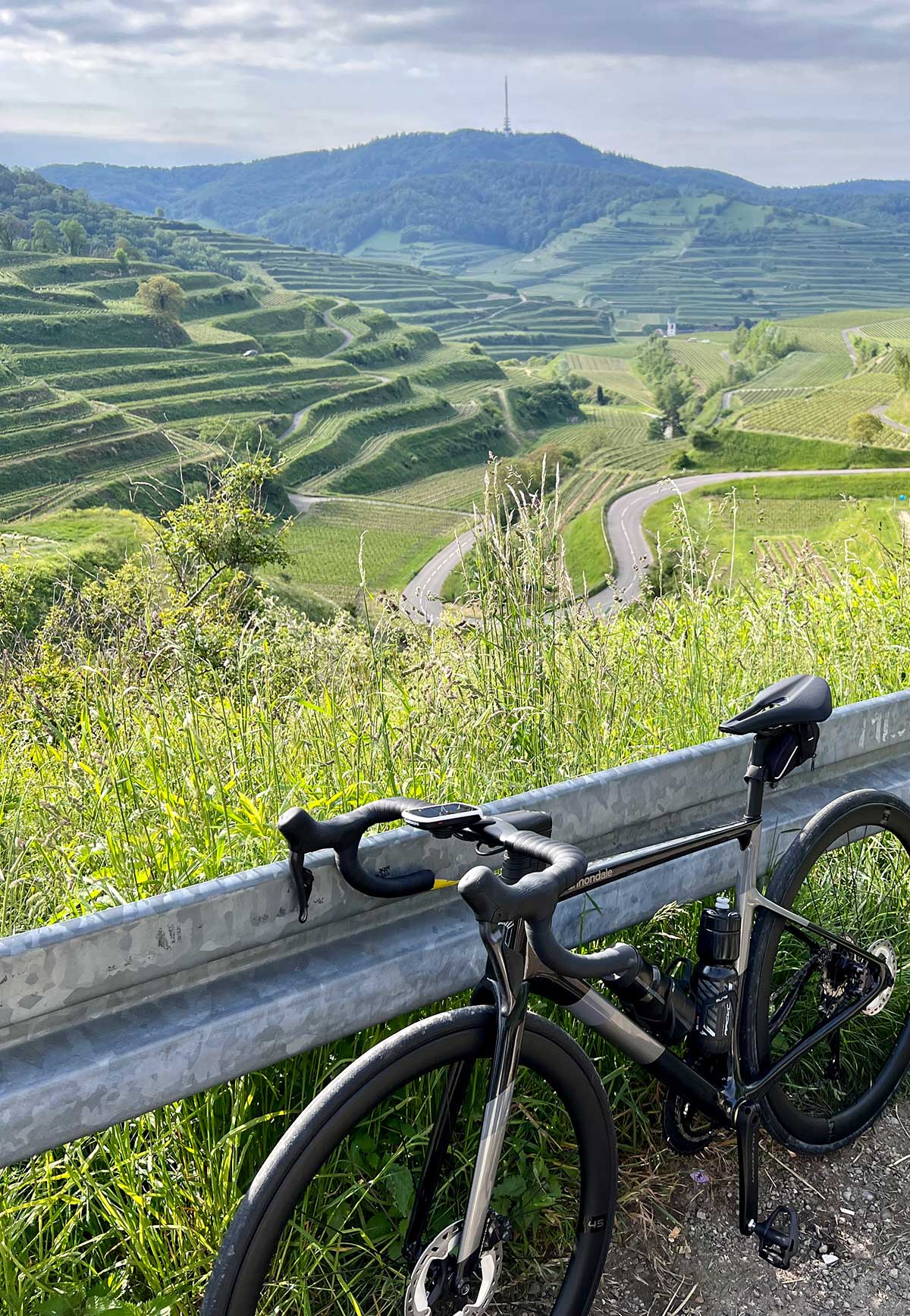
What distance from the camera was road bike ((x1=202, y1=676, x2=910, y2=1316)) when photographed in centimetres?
167

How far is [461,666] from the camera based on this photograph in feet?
11.3

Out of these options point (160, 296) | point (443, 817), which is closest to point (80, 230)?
point (160, 296)

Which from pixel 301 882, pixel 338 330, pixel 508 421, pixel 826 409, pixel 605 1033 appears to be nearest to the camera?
pixel 301 882

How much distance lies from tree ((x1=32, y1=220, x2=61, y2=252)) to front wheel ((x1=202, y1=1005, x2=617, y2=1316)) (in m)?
148

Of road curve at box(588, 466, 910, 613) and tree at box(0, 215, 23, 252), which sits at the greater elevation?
tree at box(0, 215, 23, 252)

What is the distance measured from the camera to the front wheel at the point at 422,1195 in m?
1.59

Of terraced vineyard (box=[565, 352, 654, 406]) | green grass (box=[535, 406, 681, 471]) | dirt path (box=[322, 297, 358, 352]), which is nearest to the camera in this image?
green grass (box=[535, 406, 681, 471])

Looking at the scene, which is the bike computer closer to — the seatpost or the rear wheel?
the seatpost

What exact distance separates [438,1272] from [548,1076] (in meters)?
0.38

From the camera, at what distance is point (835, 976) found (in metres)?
2.63

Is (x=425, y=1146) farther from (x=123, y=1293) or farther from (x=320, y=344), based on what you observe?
(x=320, y=344)

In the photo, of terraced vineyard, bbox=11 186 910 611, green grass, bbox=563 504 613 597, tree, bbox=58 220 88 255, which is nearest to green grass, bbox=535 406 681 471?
terraced vineyard, bbox=11 186 910 611

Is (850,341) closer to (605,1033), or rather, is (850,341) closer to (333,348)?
(333,348)

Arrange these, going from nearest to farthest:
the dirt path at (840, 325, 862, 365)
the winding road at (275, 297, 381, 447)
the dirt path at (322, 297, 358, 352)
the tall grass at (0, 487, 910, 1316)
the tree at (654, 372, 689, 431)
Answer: the tall grass at (0, 487, 910, 1316), the winding road at (275, 297, 381, 447), the tree at (654, 372, 689, 431), the dirt path at (322, 297, 358, 352), the dirt path at (840, 325, 862, 365)
